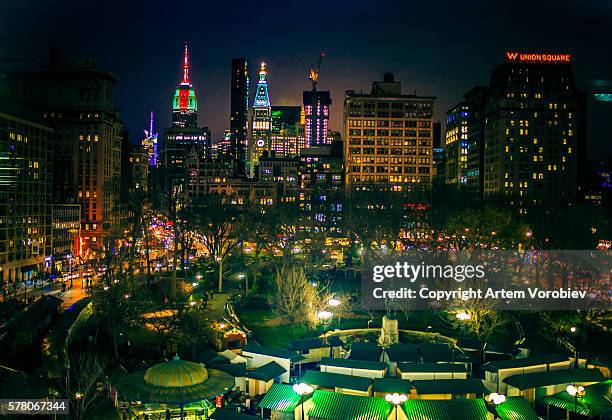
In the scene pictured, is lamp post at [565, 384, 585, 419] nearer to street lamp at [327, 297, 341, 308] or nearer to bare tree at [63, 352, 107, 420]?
street lamp at [327, 297, 341, 308]

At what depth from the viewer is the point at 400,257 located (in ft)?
133

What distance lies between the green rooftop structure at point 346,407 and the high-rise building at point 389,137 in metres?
82.5

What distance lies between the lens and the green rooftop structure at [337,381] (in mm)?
20469

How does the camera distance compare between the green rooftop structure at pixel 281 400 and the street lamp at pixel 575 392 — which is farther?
the green rooftop structure at pixel 281 400

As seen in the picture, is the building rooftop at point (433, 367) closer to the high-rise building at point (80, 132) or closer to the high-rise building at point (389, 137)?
the high-rise building at point (80, 132)

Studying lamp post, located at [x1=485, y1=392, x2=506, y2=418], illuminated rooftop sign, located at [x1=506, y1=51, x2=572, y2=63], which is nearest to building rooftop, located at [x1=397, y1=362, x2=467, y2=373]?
lamp post, located at [x1=485, y1=392, x2=506, y2=418]

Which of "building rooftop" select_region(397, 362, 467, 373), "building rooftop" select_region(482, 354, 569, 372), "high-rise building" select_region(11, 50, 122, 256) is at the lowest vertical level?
"building rooftop" select_region(397, 362, 467, 373)

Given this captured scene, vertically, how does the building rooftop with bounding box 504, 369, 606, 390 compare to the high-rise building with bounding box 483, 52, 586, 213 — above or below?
below

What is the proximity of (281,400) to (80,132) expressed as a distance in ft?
253

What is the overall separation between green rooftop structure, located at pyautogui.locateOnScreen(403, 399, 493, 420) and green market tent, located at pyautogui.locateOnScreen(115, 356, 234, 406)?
6.45m

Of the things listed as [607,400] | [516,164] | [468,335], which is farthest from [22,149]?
[516,164]

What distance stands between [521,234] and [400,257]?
907 centimetres

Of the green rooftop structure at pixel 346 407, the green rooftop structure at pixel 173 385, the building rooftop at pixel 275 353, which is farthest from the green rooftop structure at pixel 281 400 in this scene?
the building rooftop at pixel 275 353

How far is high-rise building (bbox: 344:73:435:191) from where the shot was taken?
100m
